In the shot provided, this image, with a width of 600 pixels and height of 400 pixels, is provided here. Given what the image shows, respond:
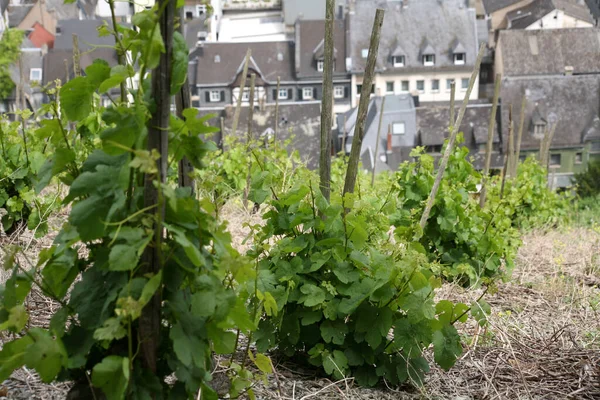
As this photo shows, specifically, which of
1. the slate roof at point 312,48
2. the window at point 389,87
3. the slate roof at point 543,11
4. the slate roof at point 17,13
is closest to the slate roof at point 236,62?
the slate roof at point 312,48

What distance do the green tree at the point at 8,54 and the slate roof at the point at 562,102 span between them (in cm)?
2558

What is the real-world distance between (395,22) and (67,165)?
4449cm

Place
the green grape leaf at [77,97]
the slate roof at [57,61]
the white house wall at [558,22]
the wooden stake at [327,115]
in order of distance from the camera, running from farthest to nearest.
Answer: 1. the white house wall at [558,22]
2. the slate roof at [57,61]
3. the wooden stake at [327,115]
4. the green grape leaf at [77,97]

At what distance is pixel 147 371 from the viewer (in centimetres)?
181

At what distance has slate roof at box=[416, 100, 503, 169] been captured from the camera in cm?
3566

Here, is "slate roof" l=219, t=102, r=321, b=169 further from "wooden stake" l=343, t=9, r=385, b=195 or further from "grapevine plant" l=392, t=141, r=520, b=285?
"wooden stake" l=343, t=9, r=385, b=195

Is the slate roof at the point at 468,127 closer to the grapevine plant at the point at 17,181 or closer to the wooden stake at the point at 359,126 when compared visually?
the grapevine plant at the point at 17,181

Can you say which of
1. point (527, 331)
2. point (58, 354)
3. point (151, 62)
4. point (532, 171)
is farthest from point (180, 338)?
point (532, 171)

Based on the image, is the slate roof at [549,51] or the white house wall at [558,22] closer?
the slate roof at [549,51]

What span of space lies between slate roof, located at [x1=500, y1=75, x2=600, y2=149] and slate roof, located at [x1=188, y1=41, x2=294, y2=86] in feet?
39.6

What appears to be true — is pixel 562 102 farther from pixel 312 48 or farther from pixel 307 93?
pixel 312 48

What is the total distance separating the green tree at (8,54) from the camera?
40.9 m

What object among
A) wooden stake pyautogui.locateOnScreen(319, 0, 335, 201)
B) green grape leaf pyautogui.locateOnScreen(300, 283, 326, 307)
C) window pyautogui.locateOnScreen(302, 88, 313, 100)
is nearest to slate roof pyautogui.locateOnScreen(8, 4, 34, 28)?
window pyautogui.locateOnScreen(302, 88, 313, 100)

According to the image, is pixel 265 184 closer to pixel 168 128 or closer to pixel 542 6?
pixel 168 128
